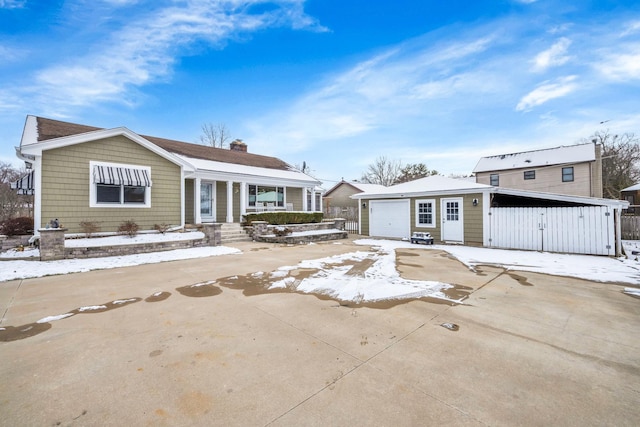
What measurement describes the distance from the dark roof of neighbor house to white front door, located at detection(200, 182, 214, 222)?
2.01 meters

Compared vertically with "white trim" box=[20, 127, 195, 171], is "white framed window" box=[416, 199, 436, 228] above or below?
Answer: below

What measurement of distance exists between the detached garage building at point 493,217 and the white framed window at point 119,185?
1058cm

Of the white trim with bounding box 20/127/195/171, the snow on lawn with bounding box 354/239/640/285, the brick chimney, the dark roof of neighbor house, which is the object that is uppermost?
the brick chimney

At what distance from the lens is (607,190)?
25.9m

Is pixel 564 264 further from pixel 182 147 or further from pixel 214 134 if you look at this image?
pixel 214 134

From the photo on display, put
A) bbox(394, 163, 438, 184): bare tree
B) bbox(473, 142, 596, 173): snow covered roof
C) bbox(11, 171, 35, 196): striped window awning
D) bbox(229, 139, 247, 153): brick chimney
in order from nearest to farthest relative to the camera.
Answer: bbox(11, 171, 35, 196): striped window awning, bbox(473, 142, 596, 173): snow covered roof, bbox(229, 139, 247, 153): brick chimney, bbox(394, 163, 438, 184): bare tree

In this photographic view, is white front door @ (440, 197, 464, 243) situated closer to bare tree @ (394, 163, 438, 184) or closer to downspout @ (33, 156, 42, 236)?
downspout @ (33, 156, 42, 236)

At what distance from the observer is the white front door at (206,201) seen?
13891mm

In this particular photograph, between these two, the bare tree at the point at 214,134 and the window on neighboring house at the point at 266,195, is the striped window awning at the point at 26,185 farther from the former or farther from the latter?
the bare tree at the point at 214,134

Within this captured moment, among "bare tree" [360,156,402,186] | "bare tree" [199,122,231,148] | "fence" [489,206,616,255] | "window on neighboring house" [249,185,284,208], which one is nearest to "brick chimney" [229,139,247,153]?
"window on neighboring house" [249,185,284,208]

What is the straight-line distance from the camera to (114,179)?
9594 mm

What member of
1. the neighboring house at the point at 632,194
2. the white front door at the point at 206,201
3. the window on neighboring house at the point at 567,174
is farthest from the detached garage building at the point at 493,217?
the neighboring house at the point at 632,194

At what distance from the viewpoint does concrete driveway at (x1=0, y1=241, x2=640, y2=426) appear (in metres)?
1.91

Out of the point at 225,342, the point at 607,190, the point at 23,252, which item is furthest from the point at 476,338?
the point at 607,190
